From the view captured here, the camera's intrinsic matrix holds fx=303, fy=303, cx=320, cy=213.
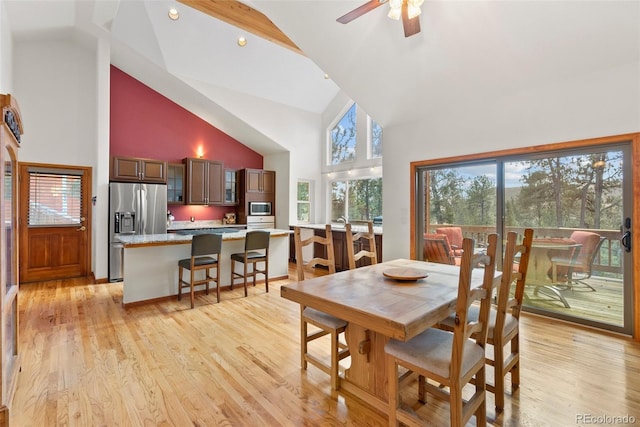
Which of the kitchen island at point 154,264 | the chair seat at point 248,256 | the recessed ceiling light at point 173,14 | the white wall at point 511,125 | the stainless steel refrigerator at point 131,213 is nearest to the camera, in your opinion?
the white wall at point 511,125

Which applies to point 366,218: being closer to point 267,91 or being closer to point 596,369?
point 267,91

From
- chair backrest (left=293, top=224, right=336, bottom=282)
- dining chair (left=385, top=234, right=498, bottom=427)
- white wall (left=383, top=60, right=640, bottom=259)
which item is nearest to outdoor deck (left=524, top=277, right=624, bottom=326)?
white wall (left=383, top=60, right=640, bottom=259)

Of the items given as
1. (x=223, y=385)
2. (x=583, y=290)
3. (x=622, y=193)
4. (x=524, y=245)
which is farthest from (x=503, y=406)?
(x=622, y=193)

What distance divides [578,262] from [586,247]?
0.60ft

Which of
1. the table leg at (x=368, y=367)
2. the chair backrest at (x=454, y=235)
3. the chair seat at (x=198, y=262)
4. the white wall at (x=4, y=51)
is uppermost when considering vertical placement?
the white wall at (x=4, y=51)

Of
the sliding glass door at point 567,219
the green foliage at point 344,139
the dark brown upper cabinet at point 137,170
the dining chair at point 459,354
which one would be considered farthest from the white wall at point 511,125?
the dark brown upper cabinet at point 137,170

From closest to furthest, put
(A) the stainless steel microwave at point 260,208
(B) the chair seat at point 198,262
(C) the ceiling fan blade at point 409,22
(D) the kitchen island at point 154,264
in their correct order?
(C) the ceiling fan blade at point 409,22
(D) the kitchen island at point 154,264
(B) the chair seat at point 198,262
(A) the stainless steel microwave at point 260,208

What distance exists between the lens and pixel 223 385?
2.14m

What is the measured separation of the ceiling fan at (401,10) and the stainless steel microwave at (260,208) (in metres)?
4.92

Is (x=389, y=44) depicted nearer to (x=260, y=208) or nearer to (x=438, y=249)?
(x=438, y=249)

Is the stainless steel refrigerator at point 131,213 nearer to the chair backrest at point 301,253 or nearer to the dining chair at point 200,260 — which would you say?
the dining chair at point 200,260

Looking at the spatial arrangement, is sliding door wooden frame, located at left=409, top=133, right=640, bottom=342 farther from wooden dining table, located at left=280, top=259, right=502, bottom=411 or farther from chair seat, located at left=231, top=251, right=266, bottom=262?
chair seat, located at left=231, top=251, right=266, bottom=262

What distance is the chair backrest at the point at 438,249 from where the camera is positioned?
13.7ft

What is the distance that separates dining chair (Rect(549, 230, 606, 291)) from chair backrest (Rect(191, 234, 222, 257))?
399cm
